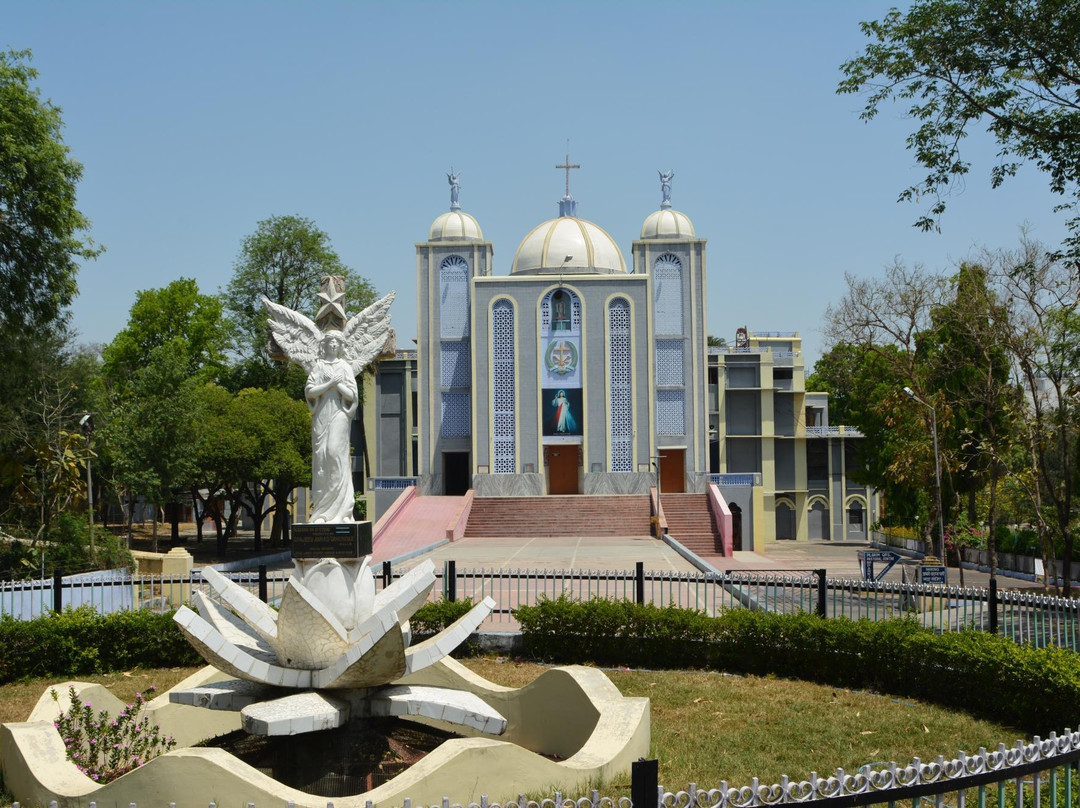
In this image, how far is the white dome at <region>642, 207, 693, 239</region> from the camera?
45844 millimetres

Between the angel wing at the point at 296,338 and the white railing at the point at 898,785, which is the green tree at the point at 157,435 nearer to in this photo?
the angel wing at the point at 296,338

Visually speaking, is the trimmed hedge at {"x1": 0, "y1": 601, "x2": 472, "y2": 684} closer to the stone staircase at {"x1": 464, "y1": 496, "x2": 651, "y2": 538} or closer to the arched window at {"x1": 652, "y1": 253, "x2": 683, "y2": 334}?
the stone staircase at {"x1": 464, "y1": 496, "x2": 651, "y2": 538}

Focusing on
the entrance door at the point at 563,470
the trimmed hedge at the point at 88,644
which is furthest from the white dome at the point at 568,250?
the trimmed hedge at the point at 88,644

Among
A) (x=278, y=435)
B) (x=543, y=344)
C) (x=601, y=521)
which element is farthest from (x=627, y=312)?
(x=278, y=435)

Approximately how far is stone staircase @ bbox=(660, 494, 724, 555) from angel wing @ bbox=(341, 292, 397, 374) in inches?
989

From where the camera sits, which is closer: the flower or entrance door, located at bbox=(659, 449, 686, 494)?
the flower

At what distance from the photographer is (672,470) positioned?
43281 mm

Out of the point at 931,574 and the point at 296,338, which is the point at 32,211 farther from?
the point at 931,574

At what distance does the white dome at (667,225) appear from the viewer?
45844mm

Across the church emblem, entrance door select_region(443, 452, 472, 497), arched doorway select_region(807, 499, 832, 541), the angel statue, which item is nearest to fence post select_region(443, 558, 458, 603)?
the angel statue

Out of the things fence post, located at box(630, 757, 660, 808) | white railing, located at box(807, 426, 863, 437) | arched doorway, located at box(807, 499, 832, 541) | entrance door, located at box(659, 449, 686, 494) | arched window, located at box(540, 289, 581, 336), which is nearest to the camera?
fence post, located at box(630, 757, 660, 808)

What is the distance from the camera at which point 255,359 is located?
43.1 m

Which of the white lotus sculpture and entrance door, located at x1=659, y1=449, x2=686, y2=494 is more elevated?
entrance door, located at x1=659, y1=449, x2=686, y2=494

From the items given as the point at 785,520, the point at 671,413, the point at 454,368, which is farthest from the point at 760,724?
the point at 785,520
